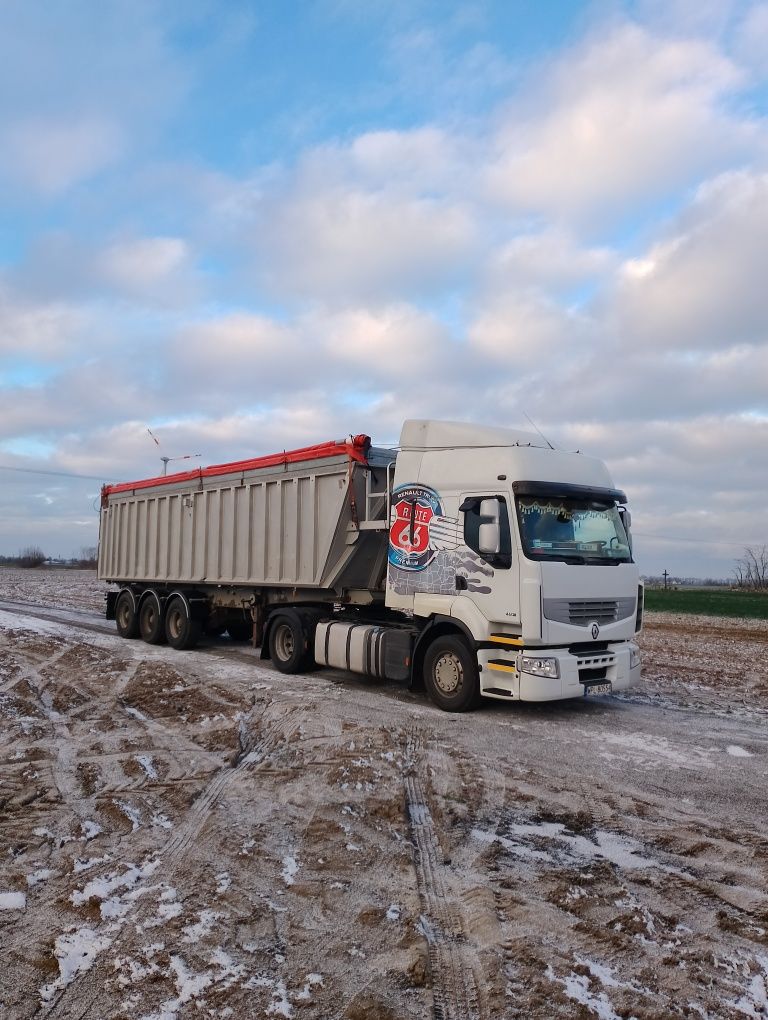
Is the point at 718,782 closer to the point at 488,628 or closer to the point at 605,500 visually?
the point at 488,628

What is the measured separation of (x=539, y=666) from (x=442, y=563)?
1.79 meters

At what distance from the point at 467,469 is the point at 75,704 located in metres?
5.57

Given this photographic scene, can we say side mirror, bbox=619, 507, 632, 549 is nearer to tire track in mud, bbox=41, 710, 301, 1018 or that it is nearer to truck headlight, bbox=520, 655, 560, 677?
truck headlight, bbox=520, 655, 560, 677

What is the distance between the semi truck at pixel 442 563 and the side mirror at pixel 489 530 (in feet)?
0.05

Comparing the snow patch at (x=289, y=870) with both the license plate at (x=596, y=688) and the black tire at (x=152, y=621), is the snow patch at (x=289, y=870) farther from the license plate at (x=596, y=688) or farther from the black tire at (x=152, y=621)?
the black tire at (x=152, y=621)

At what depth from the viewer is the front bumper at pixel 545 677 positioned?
326 inches

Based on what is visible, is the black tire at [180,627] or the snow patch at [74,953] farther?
the black tire at [180,627]

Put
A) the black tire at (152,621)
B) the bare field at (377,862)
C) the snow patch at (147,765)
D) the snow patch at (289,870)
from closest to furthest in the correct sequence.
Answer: the bare field at (377,862), the snow patch at (289,870), the snow patch at (147,765), the black tire at (152,621)

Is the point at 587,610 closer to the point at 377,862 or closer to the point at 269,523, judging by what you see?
the point at 377,862

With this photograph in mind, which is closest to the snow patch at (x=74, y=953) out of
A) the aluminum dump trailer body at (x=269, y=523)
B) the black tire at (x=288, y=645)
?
the aluminum dump trailer body at (x=269, y=523)

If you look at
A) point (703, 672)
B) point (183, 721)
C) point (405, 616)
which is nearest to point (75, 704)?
point (183, 721)

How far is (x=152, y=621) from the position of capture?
15344mm

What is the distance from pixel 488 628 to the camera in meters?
8.68

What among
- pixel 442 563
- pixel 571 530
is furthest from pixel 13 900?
pixel 571 530
